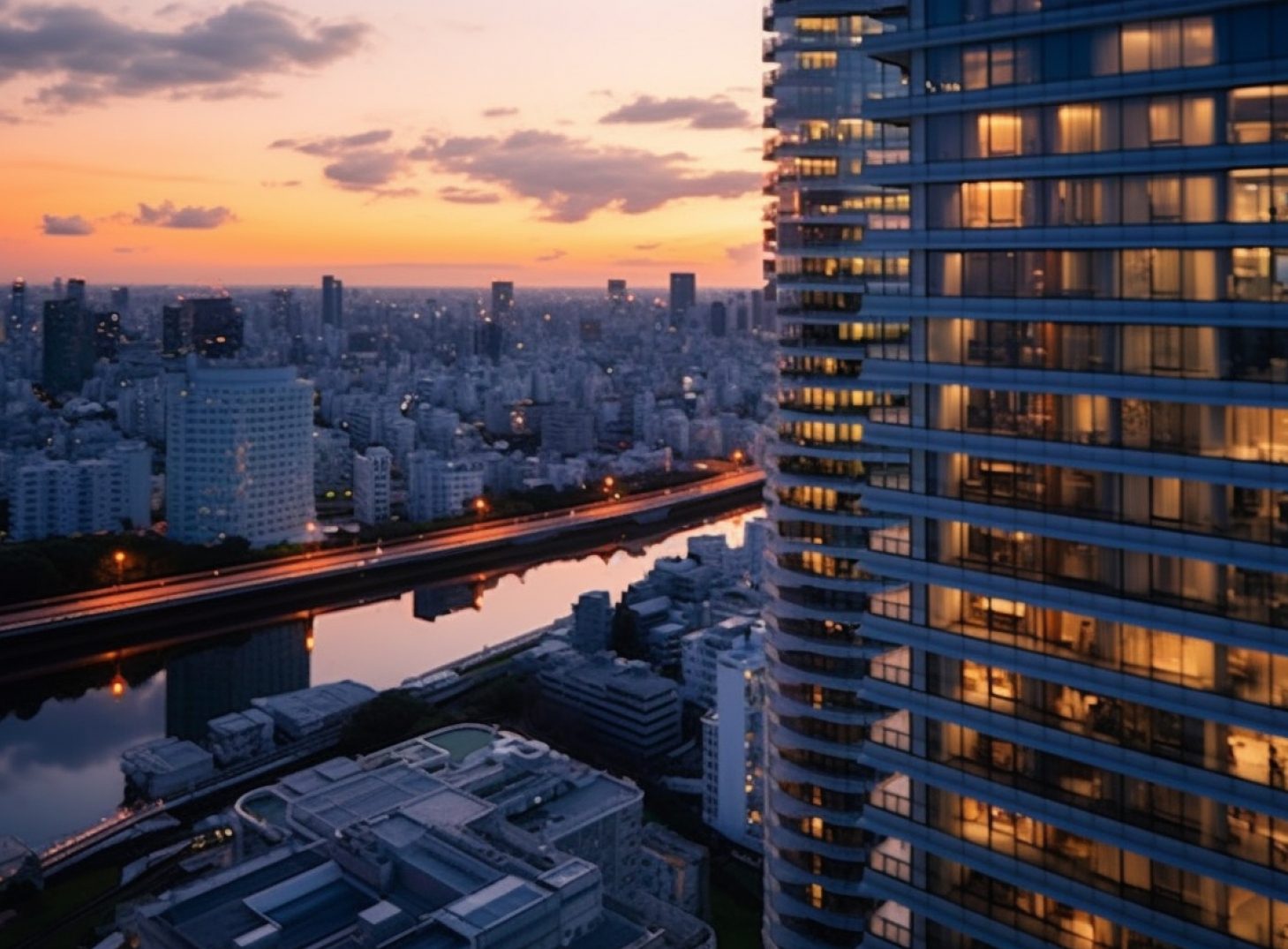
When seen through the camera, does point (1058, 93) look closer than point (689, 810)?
Yes

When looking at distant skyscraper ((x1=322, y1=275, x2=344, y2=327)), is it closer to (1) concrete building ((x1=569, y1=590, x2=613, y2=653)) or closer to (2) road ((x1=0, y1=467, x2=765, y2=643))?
(2) road ((x1=0, y1=467, x2=765, y2=643))

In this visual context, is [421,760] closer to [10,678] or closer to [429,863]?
[429,863]

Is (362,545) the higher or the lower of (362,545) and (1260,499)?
the lower

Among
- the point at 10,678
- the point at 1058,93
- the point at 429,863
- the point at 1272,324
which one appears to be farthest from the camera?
the point at 10,678

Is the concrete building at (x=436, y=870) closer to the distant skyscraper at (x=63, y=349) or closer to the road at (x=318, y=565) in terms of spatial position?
the road at (x=318, y=565)

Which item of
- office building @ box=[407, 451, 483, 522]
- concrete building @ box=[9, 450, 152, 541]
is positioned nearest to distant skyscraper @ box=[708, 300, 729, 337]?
office building @ box=[407, 451, 483, 522]

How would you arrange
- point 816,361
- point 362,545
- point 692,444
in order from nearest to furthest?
point 816,361, point 362,545, point 692,444

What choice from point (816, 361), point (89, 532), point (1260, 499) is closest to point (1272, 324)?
point (1260, 499)
